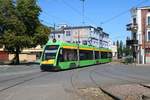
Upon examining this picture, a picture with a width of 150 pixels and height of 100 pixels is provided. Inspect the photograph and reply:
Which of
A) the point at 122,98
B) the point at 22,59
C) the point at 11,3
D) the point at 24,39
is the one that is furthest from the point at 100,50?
the point at 122,98

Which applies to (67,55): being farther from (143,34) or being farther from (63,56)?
(143,34)

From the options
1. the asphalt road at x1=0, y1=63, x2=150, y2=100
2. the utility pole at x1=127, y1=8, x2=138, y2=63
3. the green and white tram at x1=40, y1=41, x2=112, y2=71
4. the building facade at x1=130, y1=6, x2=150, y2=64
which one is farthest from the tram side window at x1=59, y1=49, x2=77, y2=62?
the utility pole at x1=127, y1=8, x2=138, y2=63

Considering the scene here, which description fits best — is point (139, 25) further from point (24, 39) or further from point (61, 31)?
point (61, 31)

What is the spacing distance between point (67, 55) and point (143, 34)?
3868cm

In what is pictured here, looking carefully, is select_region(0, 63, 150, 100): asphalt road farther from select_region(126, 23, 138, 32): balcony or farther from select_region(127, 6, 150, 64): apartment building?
select_region(126, 23, 138, 32): balcony

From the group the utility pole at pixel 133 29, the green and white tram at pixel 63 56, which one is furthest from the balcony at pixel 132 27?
the green and white tram at pixel 63 56

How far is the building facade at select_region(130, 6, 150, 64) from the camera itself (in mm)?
81688

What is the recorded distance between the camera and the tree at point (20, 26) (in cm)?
7025

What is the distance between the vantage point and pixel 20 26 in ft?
233

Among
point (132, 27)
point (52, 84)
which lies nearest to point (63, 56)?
Result: point (52, 84)

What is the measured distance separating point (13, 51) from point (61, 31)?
6410 cm

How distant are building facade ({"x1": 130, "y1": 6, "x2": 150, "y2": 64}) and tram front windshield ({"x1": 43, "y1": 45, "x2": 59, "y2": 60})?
132 feet

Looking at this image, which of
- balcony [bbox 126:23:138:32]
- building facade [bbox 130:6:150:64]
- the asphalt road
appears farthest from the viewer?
balcony [bbox 126:23:138:32]

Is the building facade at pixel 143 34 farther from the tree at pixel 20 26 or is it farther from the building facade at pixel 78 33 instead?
the building facade at pixel 78 33
